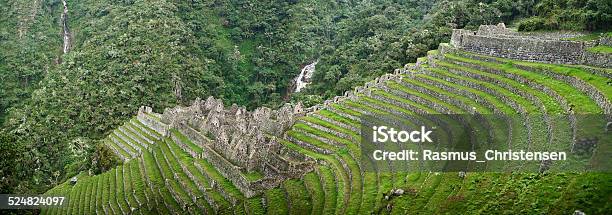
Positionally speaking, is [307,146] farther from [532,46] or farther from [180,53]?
[180,53]

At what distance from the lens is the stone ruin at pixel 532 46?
31.6 metres

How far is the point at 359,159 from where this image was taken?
2738 centimetres

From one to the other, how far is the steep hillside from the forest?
24.7 feet

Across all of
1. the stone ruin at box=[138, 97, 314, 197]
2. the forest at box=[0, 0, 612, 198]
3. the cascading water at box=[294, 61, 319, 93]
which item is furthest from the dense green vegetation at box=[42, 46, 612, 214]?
the cascading water at box=[294, 61, 319, 93]

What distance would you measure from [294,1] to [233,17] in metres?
10.0

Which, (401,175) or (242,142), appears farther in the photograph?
(242,142)

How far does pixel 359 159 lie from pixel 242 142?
235 inches

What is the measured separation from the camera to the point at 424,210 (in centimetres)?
1961

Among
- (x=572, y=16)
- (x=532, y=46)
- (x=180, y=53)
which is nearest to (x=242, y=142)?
(x=532, y=46)

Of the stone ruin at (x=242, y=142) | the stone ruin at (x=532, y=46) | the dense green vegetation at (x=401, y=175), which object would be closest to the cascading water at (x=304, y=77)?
the stone ruin at (x=242, y=142)

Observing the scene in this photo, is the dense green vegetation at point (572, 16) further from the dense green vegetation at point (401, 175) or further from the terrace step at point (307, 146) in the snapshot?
the terrace step at point (307, 146)

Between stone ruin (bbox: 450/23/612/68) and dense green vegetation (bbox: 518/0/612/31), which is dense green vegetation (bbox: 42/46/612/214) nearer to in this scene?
stone ruin (bbox: 450/23/612/68)

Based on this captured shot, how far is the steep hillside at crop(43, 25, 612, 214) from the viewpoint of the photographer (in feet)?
61.7

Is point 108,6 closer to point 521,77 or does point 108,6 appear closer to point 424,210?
point 521,77
